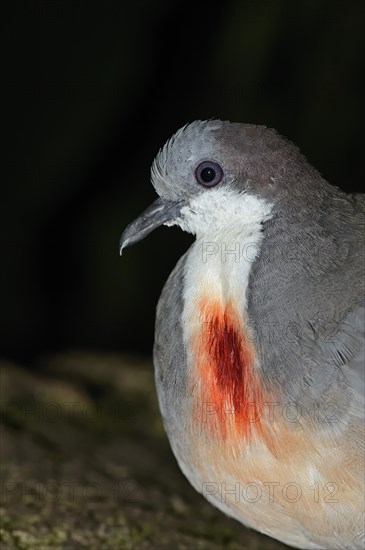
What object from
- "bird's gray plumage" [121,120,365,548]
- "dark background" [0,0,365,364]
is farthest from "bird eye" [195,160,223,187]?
"dark background" [0,0,365,364]

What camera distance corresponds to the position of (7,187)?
→ 3555 millimetres

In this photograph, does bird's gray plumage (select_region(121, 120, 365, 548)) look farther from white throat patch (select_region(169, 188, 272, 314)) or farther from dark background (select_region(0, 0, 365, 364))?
dark background (select_region(0, 0, 365, 364))

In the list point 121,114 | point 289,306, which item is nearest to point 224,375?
point 289,306

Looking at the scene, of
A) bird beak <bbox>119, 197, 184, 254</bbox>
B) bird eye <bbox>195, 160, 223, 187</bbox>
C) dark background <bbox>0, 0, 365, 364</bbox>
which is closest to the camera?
bird eye <bbox>195, 160, 223, 187</bbox>

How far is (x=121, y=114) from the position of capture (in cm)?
351

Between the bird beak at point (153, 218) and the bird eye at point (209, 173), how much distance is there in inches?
3.8

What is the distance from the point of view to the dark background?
335cm

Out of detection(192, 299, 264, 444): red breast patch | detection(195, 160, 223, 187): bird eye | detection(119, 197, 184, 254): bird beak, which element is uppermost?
detection(195, 160, 223, 187): bird eye

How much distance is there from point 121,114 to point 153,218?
143cm

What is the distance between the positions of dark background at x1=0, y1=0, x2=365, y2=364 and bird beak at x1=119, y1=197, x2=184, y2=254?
1.31 metres

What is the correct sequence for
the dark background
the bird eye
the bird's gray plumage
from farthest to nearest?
the dark background → the bird eye → the bird's gray plumage

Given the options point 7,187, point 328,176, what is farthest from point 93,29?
point 328,176

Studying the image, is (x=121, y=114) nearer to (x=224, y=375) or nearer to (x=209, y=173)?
(x=209, y=173)

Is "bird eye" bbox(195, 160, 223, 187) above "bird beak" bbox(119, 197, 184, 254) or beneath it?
above
